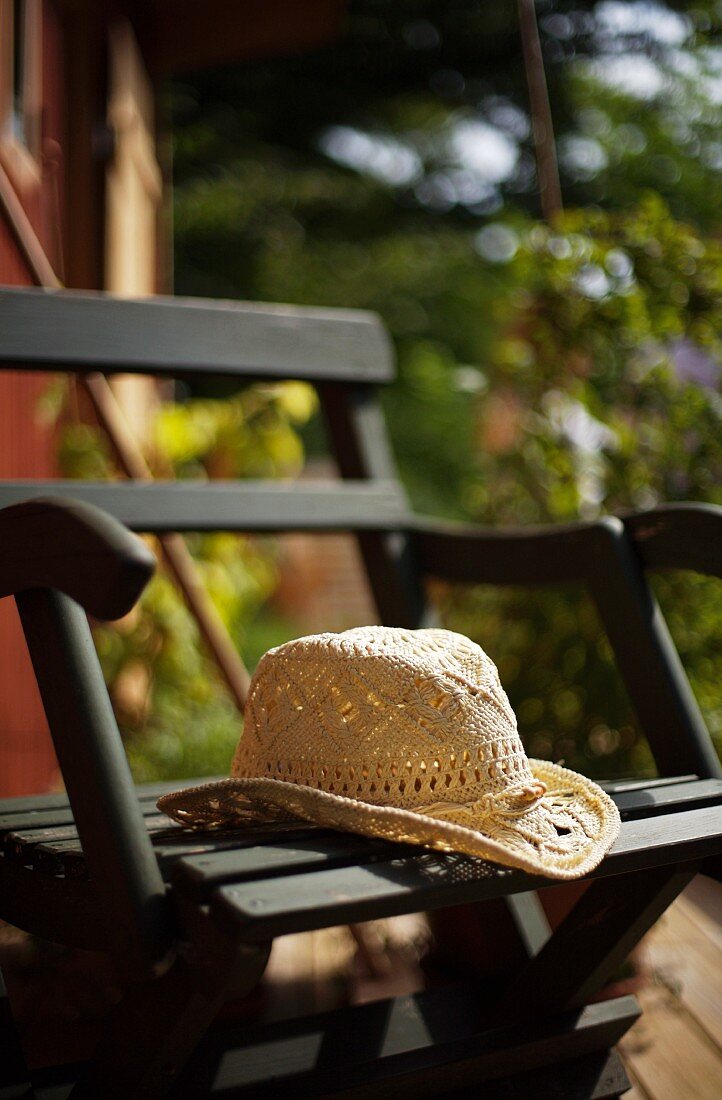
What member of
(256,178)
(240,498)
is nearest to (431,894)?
(240,498)

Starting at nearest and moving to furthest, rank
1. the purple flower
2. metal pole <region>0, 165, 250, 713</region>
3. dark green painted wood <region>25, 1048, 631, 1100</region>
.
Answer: dark green painted wood <region>25, 1048, 631, 1100</region> → metal pole <region>0, 165, 250, 713</region> → the purple flower

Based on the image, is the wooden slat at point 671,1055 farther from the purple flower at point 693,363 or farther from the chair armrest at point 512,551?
the purple flower at point 693,363

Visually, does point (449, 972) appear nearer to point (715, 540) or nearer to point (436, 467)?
point (715, 540)

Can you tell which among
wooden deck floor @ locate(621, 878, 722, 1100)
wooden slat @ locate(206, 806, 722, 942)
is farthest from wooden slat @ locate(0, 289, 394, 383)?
wooden deck floor @ locate(621, 878, 722, 1100)

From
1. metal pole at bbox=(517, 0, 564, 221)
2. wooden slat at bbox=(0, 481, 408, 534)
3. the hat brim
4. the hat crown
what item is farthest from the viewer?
metal pole at bbox=(517, 0, 564, 221)

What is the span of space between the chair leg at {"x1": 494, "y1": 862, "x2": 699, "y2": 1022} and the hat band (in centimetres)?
24

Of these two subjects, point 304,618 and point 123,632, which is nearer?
point 123,632

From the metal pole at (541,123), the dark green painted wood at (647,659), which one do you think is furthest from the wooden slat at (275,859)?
the metal pole at (541,123)

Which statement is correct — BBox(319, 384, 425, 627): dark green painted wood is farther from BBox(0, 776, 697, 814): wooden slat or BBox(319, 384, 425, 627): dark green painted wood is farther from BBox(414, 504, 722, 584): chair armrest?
BBox(0, 776, 697, 814): wooden slat

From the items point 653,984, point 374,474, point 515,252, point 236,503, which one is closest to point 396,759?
point 236,503

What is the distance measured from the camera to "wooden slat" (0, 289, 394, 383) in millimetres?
1561

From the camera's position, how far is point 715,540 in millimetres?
1297

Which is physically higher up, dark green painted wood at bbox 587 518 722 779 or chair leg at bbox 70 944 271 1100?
dark green painted wood at bbox 587 518 722 779

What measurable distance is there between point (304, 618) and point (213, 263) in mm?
3370
